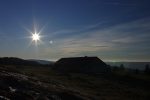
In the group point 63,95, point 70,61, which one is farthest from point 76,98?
point 70,61

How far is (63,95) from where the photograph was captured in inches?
721

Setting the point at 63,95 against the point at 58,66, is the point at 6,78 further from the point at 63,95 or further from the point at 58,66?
the point at 58,66

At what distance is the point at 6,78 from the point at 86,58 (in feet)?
162

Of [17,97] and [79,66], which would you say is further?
[79,66]

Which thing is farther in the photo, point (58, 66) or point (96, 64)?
point (58, 66)

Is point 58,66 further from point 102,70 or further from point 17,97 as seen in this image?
point 17,97

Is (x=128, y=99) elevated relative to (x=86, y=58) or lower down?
lower down

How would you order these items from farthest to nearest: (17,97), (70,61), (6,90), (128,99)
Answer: (70,61)
(128,99)
(6,90)
(17,97)

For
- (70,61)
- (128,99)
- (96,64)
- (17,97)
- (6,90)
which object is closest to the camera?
(17,97)

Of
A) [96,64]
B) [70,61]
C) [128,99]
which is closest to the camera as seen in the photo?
[128,99]

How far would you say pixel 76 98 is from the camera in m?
18.4

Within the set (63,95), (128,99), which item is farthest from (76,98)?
(128,99)

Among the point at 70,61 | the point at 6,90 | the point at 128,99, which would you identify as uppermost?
the point at 70,61

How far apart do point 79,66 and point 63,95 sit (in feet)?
157
